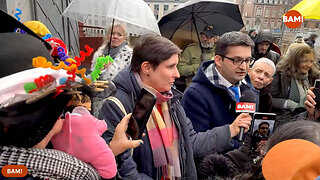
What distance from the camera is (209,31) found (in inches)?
158

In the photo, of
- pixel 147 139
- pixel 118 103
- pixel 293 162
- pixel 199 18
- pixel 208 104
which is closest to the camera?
pixel 293 162

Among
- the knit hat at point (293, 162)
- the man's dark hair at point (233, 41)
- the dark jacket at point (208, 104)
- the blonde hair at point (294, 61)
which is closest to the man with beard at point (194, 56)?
the blonde hair at point (294, 61)

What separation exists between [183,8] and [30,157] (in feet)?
11.0

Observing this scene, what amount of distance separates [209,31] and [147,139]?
2.93 meters

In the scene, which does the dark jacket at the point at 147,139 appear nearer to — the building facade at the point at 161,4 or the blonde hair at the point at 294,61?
the blonde hair at the point at 294,61

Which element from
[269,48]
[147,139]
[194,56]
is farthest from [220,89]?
[269,48]

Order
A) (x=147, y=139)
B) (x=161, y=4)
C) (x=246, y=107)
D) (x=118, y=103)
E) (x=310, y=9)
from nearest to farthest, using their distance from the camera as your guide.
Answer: (x=118, y=103) → (x=147, y=139) → (x=246, y=107) → (x=310, y=9) → (x=161, y=4)

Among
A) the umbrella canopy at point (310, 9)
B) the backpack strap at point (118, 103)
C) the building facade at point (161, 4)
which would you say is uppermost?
the building facade at point (161, 4)

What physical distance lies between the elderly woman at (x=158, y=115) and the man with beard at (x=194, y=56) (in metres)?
2.54

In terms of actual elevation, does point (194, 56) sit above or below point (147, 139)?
above

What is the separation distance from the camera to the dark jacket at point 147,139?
1.42m

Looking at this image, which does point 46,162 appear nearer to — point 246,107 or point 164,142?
point 164,142

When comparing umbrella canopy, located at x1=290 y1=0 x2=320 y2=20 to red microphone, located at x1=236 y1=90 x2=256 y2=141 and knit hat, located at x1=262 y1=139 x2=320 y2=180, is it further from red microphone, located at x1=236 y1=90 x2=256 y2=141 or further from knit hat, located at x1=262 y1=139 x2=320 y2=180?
knit hat, located at x1=262 y1=139 x2=320 y2=180

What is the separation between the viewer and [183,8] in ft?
12.2
